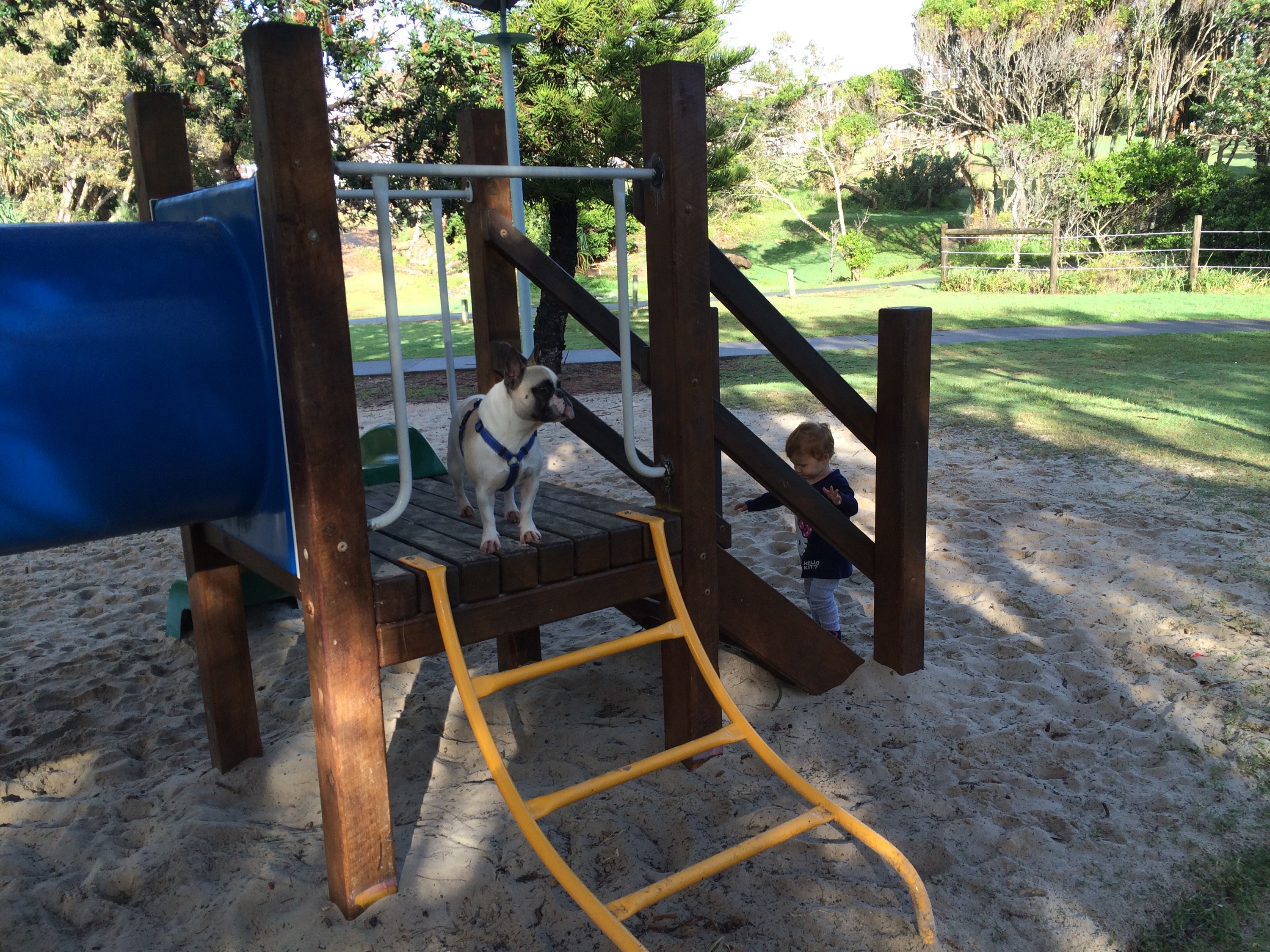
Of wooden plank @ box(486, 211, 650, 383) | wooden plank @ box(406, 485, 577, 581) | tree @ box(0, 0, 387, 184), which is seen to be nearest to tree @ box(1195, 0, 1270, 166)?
tree @ box(0, 0, 387, 184)

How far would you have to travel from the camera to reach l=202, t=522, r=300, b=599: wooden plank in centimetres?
269

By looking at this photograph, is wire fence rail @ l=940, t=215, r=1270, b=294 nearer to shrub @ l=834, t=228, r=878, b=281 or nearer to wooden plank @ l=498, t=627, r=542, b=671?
shrub @ l=834, t=228, r=878, b=281

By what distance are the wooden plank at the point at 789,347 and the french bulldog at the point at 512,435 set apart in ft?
2.65

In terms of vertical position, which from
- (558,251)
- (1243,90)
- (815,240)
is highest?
(1243,90)

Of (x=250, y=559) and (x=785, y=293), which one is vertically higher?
(x=785, y=293)

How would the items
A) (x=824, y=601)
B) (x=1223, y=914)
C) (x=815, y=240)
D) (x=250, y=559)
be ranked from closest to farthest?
(x=1223, y=914), (x=250, y=559), (x=824, y=601), (x=815, y=240)

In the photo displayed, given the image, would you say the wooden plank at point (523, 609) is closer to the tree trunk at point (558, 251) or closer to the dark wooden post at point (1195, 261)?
the tree trunk at point (558, 251)

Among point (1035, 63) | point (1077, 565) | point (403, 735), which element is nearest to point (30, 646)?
point (403, 735)

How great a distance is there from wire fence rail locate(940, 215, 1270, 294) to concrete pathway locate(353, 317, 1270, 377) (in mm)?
6244

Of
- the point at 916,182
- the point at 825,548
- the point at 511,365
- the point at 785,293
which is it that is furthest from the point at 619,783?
the point at 916,182

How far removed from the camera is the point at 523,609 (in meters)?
2.79

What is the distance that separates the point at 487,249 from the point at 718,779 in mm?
2162

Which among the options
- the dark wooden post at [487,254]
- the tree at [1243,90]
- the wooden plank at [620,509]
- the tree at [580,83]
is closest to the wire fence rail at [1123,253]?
the tree at [1243,90]

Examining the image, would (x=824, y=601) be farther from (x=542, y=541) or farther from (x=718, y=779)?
(x=542, y=541)
